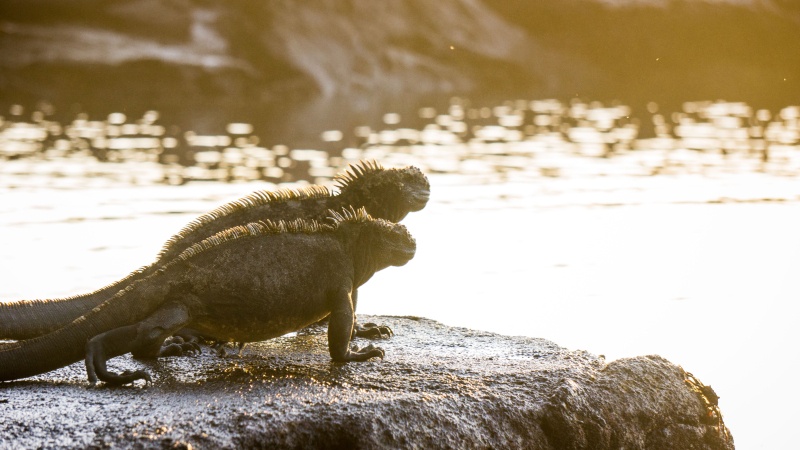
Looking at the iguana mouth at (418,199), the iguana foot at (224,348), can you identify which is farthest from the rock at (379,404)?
the iguana mouth at (418,199)

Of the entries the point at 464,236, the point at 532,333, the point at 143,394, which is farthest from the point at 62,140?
the point at 143,394

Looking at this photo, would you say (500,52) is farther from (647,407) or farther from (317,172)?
(647,407)

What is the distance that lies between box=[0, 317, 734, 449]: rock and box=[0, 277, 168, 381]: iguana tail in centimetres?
11

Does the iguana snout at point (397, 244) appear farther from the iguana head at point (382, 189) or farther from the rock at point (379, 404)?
the iguana head at point (382, 189)

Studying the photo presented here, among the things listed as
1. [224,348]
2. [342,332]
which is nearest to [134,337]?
[224,348]

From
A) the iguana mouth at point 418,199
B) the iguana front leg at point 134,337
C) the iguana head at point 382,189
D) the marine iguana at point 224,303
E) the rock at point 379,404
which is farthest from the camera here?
the iguana mouth at point 418,199

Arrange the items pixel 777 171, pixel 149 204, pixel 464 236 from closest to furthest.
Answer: pixel 464 236 → pixel 149 204 → pixel 777 171

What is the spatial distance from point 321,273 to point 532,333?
4.88m

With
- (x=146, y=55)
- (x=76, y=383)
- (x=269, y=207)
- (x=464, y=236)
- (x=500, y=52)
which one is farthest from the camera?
(x=500, y=52)

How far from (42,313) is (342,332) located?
2.29 metres

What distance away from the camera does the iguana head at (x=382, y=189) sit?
26.1ft

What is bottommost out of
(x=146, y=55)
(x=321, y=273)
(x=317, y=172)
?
(x=321, y=273)

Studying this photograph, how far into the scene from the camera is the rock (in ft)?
15.9

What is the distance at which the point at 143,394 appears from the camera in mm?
5395
